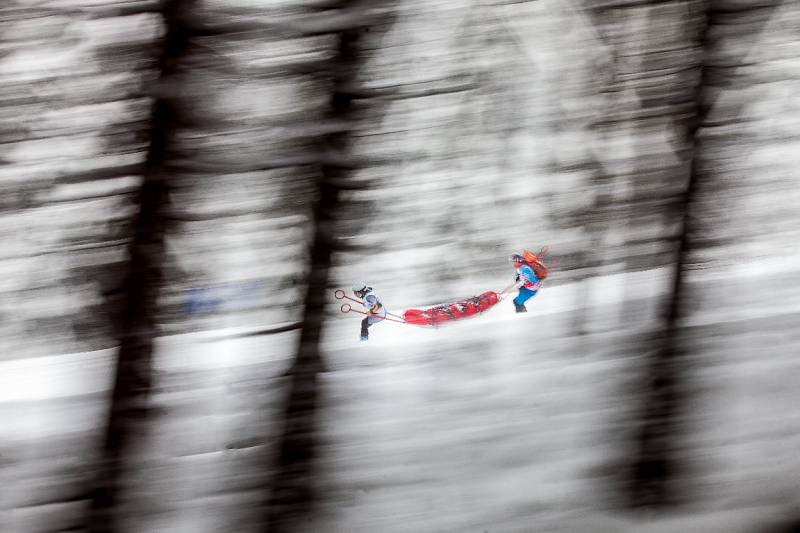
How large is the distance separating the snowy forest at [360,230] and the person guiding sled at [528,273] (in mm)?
325

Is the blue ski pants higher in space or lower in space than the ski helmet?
lower

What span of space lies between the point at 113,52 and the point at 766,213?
3.53 m

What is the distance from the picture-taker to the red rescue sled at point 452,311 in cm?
510

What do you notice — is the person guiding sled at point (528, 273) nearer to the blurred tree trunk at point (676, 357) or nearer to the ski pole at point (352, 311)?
the ski pole at point (352, 311)

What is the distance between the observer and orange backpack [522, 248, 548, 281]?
4651 mm

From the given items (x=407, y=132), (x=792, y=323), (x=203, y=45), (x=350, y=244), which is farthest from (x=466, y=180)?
(x=792, y=323)

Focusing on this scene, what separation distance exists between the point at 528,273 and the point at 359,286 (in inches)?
58.2

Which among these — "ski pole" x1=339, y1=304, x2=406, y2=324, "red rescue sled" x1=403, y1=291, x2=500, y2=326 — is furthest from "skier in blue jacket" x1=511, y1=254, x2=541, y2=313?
"ski pole" x1=339, y1=304, x2=406, y2=324

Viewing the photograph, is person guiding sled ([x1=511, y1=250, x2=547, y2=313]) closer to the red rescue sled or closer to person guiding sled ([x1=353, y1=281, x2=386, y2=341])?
the red rescue sled

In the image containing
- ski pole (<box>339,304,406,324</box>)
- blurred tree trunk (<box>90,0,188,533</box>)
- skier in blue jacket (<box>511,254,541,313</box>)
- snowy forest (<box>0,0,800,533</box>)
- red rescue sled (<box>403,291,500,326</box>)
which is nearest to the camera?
blurred tree trunk (<box>90,0,188,533</box>)

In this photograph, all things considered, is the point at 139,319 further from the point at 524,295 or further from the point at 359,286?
the point at 524,295

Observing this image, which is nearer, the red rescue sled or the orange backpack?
the orange backpack

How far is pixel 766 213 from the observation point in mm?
4098

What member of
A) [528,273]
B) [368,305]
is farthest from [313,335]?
[528,273]
